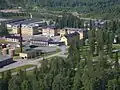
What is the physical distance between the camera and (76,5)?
3372 centimetres

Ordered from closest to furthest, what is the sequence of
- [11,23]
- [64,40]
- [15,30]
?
[64,40] → [15,30] → [11,23]

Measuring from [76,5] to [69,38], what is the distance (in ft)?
45.7

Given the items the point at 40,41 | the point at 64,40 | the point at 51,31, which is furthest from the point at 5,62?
the point at 51,31

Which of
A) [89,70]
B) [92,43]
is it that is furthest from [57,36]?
[89,70]

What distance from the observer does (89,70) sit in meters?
12.6

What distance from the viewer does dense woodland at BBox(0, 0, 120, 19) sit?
30.7 metres

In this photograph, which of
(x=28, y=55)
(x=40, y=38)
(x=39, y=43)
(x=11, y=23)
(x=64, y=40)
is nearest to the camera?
(x=28, y=55)

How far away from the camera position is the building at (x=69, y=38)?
65.4 feet

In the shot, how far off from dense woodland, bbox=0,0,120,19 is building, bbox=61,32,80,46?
8.98 meters

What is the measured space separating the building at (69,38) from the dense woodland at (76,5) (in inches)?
354

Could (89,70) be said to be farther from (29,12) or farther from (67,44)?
(29,12)

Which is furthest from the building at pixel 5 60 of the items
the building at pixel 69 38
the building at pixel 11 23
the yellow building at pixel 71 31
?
the building at pixel 11 23

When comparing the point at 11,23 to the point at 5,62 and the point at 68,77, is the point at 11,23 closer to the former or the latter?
the point at 5,62

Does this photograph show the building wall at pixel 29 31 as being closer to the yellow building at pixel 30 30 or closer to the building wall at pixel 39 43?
the yellow building at pixel 30 30
